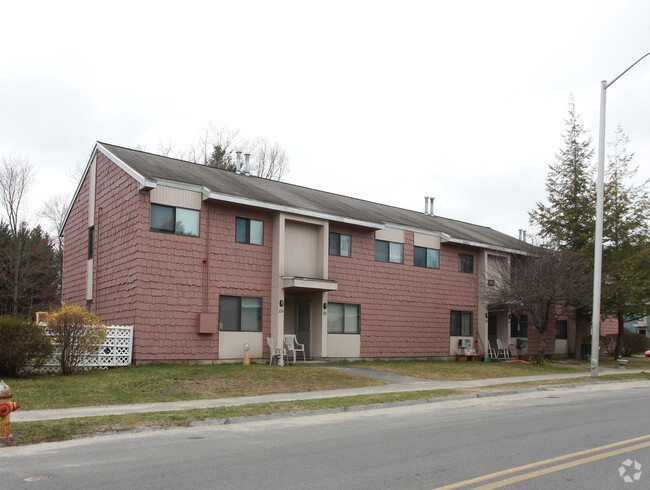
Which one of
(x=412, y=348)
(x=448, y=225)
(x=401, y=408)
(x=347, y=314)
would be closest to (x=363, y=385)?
(x=401, y=408)

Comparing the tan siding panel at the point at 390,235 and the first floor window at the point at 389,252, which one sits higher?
the tan siding panel at the point at 390,235

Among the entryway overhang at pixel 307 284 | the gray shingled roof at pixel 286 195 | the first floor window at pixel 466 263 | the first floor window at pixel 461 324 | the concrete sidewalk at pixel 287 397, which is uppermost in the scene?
the gray shingled roof at pixel 286 195

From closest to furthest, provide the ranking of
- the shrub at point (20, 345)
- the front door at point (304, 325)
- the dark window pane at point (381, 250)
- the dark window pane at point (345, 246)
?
the shrub at point (20, 345), the front door at point (304, 325), the dark window pane at point (345, 246), the dark window pane at point (381, 250)

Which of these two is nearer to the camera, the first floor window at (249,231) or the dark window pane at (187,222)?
the dark window pane at (187,222)

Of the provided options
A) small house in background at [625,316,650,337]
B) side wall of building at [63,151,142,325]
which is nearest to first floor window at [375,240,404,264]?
side wall of building at [63,151,142,325]

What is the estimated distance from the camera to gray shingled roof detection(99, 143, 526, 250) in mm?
21938

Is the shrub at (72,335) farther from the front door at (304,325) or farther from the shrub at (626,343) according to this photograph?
the shrub at (626,343)

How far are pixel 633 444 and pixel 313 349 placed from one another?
52.5 feet

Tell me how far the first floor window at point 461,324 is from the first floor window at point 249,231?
37.3 ft

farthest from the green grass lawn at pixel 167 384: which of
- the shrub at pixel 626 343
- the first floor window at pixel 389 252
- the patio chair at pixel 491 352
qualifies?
the shrub at pixel 626 343

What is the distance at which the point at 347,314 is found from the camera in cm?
2509

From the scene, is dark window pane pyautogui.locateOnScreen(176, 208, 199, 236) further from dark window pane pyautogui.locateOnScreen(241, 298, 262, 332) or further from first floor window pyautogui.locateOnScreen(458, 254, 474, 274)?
first floor window pyautogui.locateOnScreen(458, 254, 474, 274)

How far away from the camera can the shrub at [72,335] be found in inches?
674

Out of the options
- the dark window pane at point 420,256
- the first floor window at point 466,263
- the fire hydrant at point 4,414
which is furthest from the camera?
the first floor window at point 466,263
